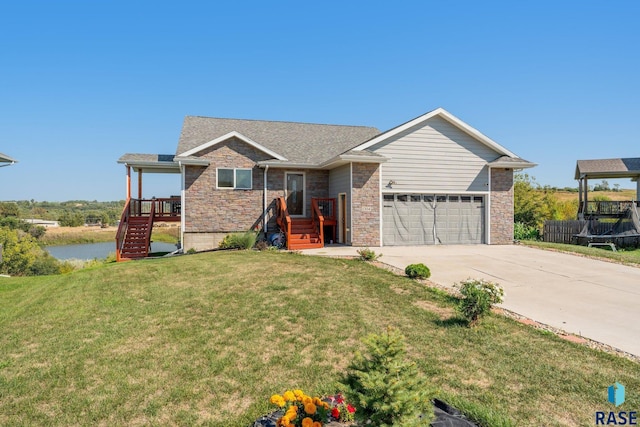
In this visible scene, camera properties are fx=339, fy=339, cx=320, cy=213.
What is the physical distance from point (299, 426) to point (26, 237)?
48147 mm

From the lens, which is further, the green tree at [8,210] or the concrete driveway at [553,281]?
the green tree at [8,210]

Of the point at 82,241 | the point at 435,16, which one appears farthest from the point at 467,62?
the point at 82,241

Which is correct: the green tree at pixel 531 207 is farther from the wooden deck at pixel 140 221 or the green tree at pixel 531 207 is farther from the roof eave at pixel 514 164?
the wooden deck at pixel 140 221

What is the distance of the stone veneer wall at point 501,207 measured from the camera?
51.2 feet

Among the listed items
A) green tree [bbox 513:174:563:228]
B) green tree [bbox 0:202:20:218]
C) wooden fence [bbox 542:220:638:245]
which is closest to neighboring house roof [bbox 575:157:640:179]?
green tree [bbox 513:174:563:228]

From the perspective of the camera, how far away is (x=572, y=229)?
1928 centimetres

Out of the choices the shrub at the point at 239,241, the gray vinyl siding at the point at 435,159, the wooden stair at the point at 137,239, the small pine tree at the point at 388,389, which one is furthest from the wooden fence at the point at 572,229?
the wooden stair at the point at 137,239

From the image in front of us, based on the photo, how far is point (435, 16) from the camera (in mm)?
12078

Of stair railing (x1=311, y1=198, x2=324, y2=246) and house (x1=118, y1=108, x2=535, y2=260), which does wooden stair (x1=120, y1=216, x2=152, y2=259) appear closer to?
house (x1=118, y1=108, x2=535, y2=260)

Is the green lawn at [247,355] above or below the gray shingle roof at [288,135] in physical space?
below

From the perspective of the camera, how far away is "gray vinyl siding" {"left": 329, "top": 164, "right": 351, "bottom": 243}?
14312 millimetres

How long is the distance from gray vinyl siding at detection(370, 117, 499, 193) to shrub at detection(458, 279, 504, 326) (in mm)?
9023

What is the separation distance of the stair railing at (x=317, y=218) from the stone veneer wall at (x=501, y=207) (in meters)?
7.86

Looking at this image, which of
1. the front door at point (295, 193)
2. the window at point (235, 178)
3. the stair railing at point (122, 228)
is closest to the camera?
the stair railing at point (122, 228)
